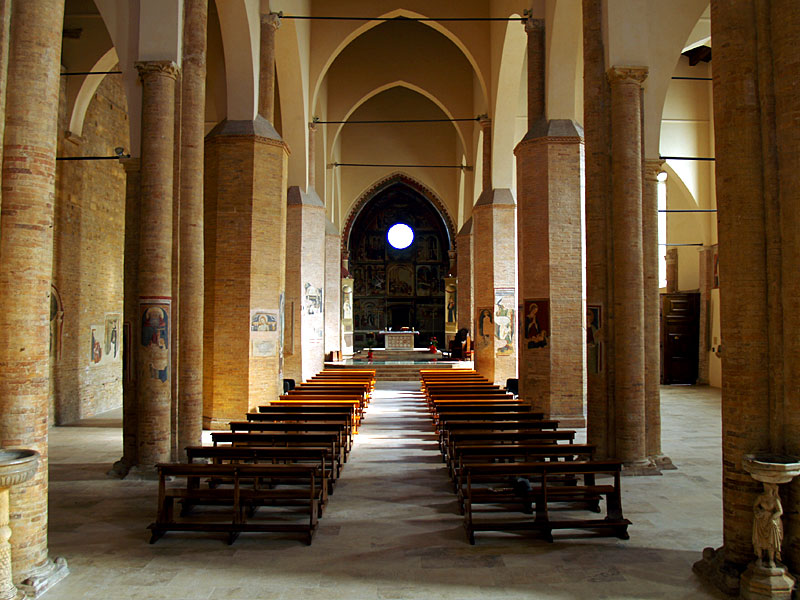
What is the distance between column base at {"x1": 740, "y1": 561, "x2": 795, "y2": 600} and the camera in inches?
203

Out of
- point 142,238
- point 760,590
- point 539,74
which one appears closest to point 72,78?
point 142,238

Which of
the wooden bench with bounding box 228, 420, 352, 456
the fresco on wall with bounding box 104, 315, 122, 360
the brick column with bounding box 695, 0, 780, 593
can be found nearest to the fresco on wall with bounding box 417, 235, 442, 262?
the fresco on wall with bounding box 104, 315, 122, 360

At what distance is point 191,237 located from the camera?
1049 centimetres

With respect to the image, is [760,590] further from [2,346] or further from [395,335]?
[395,335]

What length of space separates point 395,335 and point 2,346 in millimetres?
24707

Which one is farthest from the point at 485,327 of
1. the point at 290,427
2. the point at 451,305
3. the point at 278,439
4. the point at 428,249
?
the point at 428,249

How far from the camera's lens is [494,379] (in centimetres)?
1972

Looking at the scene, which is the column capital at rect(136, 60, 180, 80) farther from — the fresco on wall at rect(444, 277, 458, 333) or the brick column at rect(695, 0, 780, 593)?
the fresco on wall at rect(444, 277, 458, 333)

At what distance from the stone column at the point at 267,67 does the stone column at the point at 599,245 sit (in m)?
7.41

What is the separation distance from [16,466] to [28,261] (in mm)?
1789

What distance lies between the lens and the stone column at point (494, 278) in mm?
19812

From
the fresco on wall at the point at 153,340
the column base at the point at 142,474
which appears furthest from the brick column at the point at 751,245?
the fresco on wall at the point at 153,340

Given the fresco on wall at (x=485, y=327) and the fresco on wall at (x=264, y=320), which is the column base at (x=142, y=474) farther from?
the fresco on wall at (x=485, y=327)

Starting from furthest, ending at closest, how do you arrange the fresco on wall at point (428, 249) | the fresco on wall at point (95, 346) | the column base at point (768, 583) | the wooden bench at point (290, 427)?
the fresco on wall at point (428, 249) → the fresco on wall at point (95, 346) → the wooden bench at point (290, 427) → the column base at point (768, 583)
